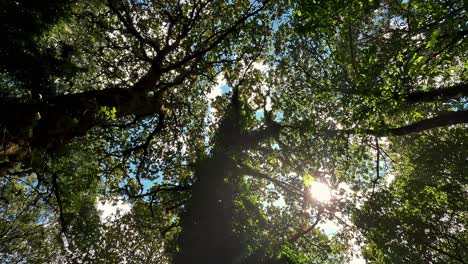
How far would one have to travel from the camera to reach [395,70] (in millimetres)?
9867

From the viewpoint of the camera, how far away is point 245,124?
14680 mm

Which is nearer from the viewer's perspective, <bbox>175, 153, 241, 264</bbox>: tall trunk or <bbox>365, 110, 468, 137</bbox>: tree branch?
<bbox>365, 110, 468, 137</bbox>: tree branch

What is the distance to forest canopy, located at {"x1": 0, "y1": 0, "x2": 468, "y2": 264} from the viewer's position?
27.6 feet

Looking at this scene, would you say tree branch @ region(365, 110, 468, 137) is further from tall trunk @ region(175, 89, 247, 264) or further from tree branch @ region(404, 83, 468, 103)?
tall trunk @ region(175, 89, 247, 264)

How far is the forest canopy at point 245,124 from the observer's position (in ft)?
27.6

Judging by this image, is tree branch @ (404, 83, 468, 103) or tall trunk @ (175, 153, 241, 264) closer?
tree branch @ (404, 83, 468, 103)

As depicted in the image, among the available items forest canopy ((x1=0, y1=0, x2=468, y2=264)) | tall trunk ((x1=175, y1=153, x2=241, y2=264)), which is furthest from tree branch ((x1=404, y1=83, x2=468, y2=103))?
tall trunk ((x1=175, y1=153, x2=241, y2=264))

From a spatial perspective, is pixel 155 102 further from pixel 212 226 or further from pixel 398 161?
pixel 398 161

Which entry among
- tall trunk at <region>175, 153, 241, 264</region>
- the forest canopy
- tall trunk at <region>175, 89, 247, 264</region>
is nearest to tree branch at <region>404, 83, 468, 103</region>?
the forest canopy

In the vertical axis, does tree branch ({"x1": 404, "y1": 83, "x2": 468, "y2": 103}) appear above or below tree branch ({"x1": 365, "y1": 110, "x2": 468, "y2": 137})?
above

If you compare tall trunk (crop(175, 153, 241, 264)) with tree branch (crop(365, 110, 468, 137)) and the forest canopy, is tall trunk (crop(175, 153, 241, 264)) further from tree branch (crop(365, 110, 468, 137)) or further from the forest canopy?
tree branch (crop(365, 110, 468, 137))

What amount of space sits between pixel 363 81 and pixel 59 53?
11.0 m

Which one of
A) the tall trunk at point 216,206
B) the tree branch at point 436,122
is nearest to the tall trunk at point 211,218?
the tall trunk at point 216,206

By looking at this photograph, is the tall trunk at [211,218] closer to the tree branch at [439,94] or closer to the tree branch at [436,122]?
the tree branch at [436,122]
